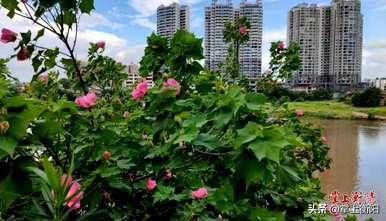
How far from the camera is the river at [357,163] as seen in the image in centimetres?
861

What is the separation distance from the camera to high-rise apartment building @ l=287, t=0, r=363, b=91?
25.0 feet

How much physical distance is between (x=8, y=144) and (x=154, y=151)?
0.45 meters

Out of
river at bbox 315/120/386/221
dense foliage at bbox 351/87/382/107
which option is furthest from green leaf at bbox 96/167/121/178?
dense foliage at bbox 351/87/382/107

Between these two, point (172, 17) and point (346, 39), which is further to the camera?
point (346, 39)

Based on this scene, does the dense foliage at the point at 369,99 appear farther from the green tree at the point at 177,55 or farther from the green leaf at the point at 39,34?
the green leaf at the point at 39,34

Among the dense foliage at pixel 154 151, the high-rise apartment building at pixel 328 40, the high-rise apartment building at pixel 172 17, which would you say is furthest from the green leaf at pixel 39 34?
the high-rise apartment building at pixel 328 40

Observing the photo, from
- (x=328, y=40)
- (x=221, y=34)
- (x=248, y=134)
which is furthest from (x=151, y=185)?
(x=328, y=40)

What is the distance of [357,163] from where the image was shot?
37.7 feet

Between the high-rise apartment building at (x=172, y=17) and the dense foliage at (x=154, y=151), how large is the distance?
4.27 ft

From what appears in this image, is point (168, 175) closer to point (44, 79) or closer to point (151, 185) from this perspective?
point (151, 185)

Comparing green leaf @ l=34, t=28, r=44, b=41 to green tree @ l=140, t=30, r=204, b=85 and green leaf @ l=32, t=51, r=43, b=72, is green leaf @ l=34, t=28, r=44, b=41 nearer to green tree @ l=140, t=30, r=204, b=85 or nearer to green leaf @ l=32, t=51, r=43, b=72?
green leaf @ l=32, t=51, r=43, b=72

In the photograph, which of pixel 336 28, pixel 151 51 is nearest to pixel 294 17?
pixel 336 28

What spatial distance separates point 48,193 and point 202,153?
411 mm

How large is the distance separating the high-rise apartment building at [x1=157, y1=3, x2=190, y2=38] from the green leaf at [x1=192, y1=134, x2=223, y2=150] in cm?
170
